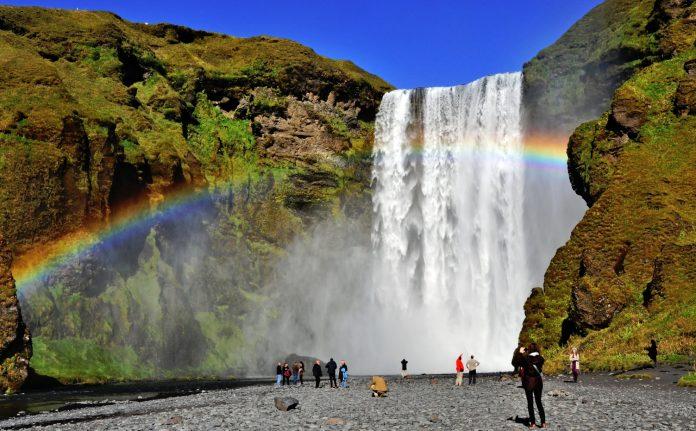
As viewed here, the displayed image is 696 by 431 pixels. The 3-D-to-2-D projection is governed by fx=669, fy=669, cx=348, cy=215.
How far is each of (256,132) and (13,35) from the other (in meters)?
Result: 25.1

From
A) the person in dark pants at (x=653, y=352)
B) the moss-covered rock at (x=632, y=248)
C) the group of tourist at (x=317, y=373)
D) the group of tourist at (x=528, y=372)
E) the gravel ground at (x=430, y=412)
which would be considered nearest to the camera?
the group of tourist at (x=528, y=372)

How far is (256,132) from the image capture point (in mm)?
73000

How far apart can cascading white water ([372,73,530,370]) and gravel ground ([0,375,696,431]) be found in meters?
29.0

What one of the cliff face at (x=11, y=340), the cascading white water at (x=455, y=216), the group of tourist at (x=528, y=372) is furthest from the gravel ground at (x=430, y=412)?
the cascading white water at (x=455, y=216)

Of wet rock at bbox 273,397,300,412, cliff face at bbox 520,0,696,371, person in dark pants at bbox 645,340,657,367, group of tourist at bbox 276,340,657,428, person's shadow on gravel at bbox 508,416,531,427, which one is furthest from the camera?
cliff face at bbox 520,0,696,371

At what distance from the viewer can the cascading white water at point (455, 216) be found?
192ft

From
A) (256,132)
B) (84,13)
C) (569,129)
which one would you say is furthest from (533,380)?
(84,13)

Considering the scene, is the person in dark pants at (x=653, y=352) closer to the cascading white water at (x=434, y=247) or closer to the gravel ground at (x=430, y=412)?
the gravel ground at (x=430, y=412)

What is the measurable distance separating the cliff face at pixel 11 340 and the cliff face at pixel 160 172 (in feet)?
23.2

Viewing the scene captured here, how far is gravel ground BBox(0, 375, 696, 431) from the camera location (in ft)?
51.0

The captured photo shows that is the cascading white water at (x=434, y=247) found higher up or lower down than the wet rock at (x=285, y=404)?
higher up

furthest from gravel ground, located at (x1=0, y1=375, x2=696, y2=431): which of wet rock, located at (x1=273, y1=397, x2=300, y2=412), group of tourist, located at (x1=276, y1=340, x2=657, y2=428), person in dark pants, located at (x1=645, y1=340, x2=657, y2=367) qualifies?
person in dark pants, located at (x1=645, y1=340, x2=657, y2=367)

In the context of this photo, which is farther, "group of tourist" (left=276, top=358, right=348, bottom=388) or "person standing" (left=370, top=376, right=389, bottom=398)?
"group of tourist" (left=276, top=358, right=348, bottom=388)

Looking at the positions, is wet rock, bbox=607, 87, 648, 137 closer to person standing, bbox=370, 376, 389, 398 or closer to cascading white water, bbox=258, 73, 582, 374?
cascading white water, bbox=258, 73, 582, 374
